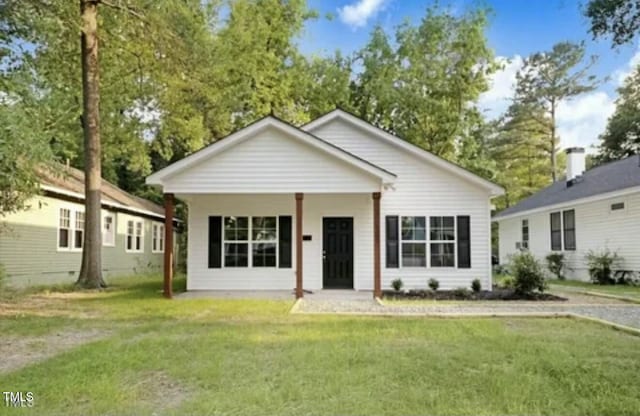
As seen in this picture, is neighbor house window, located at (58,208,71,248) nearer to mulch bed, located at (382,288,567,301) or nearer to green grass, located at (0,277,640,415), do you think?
green grass, located at (0,277,640,415)

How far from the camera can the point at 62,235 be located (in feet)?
57.8

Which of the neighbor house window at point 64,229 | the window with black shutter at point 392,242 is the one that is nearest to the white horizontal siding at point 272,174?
the window with black shutter at point 392,242

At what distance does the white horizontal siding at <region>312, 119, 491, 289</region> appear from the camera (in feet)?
46.4

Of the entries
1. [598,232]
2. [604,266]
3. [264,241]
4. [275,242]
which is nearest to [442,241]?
[275,242]

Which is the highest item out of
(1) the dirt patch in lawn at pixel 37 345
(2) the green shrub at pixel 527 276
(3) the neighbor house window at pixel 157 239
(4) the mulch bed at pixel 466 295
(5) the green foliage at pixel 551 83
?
(5) the green foliage at pixel 551 83

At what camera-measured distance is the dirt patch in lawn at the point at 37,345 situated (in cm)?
601

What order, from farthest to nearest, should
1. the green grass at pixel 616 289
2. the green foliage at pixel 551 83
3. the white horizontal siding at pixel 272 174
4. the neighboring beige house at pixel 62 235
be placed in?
1. the green foliage at pixel 551 83
2. the neighboring beige house at pixel 62 235
3. the green grass at pixel 616 289
4. the white horizontal siding at pixel 272 174

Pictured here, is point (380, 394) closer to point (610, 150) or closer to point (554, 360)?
point (554, 360)

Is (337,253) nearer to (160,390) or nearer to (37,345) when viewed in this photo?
(37,345)

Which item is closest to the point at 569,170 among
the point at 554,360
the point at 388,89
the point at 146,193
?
the point at 388,89

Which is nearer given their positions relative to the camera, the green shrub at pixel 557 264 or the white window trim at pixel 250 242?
the white window trim at pixel 250 242

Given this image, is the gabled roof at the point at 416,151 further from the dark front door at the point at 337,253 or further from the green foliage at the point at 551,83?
the green foliage at the point at 551,83

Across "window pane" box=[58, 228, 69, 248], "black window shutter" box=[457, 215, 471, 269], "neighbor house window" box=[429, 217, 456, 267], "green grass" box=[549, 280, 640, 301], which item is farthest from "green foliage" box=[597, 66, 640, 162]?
"window pane" box=[58, 228, 69, 248]

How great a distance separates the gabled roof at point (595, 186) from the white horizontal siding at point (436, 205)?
5295mm
